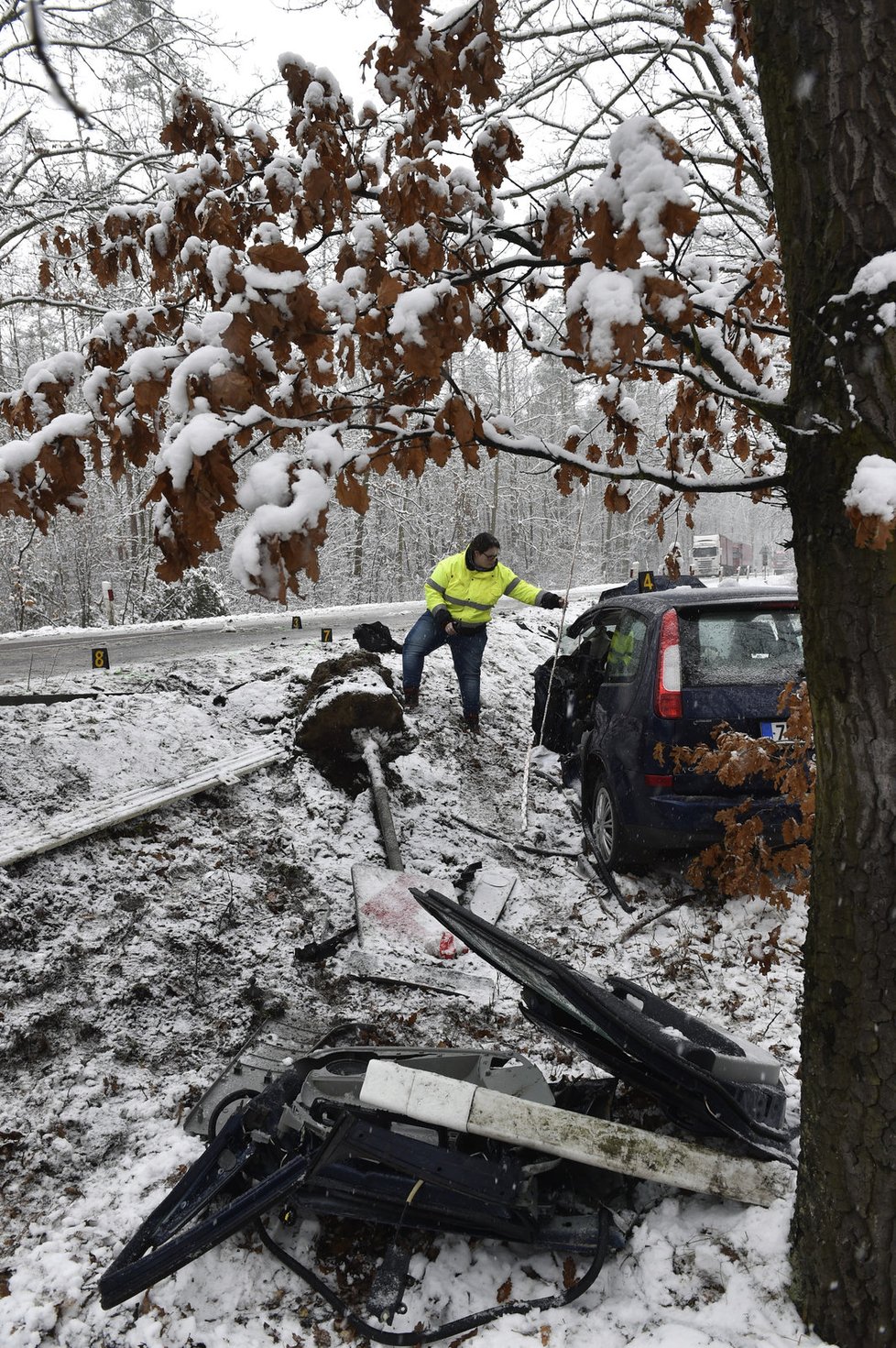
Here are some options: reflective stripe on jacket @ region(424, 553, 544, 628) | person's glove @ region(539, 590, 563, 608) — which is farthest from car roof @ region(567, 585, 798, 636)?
reflective stripe on jacket @ region(424, 553, 544, 628)

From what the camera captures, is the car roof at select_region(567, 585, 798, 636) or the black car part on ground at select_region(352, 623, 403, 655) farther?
the black car part on ground at select_region(352, 623, 403, 655)

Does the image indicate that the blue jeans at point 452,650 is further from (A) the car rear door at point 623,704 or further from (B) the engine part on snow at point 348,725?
(A) the car rear door at point 623,704

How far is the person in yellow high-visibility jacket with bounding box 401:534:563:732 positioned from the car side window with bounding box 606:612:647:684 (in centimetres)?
101

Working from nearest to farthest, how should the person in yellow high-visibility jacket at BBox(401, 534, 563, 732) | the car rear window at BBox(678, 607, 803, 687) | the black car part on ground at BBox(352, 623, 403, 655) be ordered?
the car rear window at BBox(678, 607, 803, 687) → the person in yellow high-visibility jacket at BBox(401, 534, 563, 732) → the black car part on ground at BBox(352, 623, 403, 655)

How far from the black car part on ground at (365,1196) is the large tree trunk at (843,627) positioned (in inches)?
28.8

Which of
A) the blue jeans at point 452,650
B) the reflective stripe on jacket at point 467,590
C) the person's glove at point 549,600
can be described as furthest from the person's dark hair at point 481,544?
the blue jeans at point 452,650

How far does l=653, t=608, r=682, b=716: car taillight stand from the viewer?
4.52 m

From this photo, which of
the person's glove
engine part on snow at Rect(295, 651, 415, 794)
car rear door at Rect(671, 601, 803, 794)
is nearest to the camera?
car rear door at Rect(671, 601, 803, 794)

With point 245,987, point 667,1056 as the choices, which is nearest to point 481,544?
point 245,987

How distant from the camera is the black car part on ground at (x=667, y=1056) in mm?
2525

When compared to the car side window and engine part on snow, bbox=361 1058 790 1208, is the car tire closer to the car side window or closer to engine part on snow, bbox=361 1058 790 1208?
the car side window

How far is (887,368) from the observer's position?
5.66 feet

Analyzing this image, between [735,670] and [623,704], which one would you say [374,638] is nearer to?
[623,704]

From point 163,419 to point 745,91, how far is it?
23.3ft
